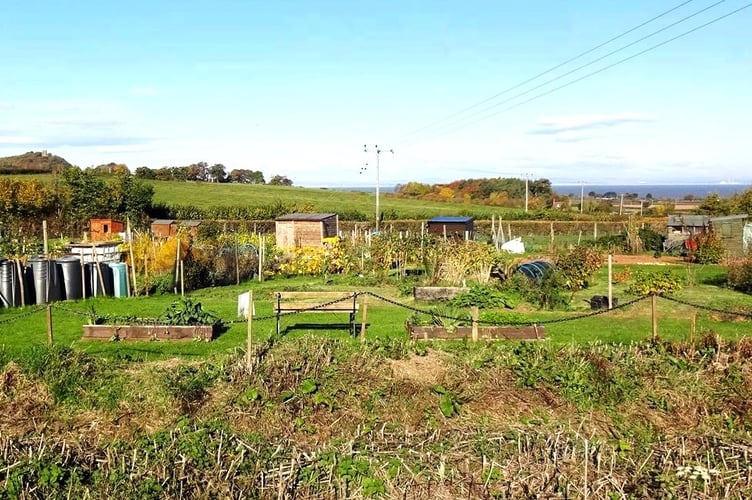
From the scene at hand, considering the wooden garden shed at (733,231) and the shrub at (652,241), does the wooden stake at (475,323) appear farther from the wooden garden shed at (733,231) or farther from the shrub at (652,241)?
the shrub at (652,241)

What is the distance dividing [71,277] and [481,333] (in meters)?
11.3

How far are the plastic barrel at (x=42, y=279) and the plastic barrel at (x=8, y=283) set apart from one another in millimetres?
502

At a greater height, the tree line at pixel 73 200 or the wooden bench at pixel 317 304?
the tree line at pixel 73 200

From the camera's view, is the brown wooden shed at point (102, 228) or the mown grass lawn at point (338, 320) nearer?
the mown grass lawn at point (338, 320)

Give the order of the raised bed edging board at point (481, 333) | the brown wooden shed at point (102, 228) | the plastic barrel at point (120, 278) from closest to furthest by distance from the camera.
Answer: the raised bed edging board at point (481, 333) < the plastic barrel at point (120, 278) < the brown wooden shed at point (102, 228)

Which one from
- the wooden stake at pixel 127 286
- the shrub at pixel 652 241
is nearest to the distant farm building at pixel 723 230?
the shrub at pixel 652 241

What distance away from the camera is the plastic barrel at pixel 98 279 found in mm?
18203

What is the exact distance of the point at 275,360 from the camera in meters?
9.16

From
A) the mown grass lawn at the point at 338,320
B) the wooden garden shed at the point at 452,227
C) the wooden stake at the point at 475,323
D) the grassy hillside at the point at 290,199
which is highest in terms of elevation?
the grassy hillside at the point at 290,199

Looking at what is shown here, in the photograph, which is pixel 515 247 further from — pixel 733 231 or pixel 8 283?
pixel 8 283

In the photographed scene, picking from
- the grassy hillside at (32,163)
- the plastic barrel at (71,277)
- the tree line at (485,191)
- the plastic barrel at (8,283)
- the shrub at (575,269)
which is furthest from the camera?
the tree line at (485,191)

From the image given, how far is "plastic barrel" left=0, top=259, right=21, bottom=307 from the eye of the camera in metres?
16.3

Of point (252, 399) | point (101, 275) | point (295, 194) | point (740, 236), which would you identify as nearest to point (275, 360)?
point (252, 399)

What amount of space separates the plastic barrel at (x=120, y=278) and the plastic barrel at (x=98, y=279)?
188mm
